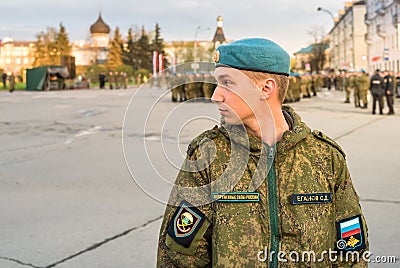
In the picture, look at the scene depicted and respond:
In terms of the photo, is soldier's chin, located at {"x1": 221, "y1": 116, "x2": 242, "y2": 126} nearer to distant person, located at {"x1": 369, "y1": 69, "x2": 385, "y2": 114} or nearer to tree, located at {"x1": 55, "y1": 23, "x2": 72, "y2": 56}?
distant person, located at {"x1": 369, "y1": 69, "x2": 385, "y2": 114}

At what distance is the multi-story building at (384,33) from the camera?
161 feet

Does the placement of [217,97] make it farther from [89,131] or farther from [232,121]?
[89,131]

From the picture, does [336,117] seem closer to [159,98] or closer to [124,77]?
[159,98]

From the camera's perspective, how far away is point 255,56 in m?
1.64

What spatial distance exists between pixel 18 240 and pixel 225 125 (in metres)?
3.16

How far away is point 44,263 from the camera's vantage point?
377 cm

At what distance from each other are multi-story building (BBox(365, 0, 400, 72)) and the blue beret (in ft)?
150

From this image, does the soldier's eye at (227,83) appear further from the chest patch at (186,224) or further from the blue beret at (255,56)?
the chest patch at (186,224)

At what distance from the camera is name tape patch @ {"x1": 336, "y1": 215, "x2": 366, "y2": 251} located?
1.73 meters

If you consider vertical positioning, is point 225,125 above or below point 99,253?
above

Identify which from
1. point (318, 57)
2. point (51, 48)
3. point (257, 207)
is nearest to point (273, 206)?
point (257, 207)

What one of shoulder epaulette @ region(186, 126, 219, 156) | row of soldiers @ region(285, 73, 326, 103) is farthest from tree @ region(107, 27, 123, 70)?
shoulder epaulette @ region(186, 126, 219, 156)

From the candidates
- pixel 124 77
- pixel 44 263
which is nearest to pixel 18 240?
pixel 44 263

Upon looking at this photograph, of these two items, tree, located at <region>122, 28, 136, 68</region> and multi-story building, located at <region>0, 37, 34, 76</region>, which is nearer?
tree, located at <region>122, 28, 136, 68</region>
